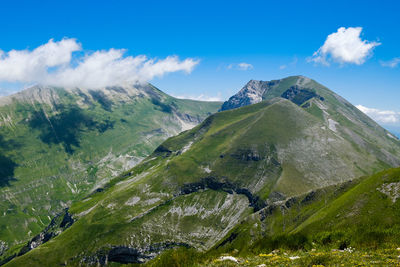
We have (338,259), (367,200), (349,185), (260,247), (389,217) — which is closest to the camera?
(338,259)

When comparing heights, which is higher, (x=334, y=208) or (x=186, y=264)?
(x=186, y=264)

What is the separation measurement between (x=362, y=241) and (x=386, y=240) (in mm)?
3836

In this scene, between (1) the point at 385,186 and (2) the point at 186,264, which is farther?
(1) the point at 385,186

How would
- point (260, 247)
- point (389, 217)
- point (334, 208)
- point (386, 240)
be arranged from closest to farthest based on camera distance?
point (386, 240) < point (260, 247) < point (389, 217) < point (334, 208)

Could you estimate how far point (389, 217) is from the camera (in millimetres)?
93250

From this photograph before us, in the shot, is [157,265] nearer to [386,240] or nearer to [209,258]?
[209,258]

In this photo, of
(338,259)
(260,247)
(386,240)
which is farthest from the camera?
(260,247)

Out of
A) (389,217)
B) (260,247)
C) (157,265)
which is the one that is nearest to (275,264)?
(157,265)

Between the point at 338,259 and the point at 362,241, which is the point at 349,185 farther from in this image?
the point at 338,259

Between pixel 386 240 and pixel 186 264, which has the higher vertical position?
pixel 186 264

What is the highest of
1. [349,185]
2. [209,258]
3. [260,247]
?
[209,258]

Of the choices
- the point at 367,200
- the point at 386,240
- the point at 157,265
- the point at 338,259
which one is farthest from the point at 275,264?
the point at 367,200

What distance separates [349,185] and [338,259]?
17490cm

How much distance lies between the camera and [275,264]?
28.2m
